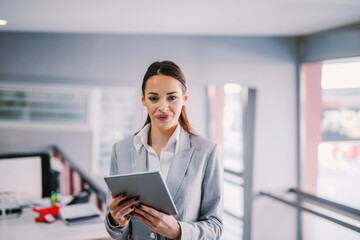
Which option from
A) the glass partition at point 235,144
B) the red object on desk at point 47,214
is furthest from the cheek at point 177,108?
the glass partition at point 235,144

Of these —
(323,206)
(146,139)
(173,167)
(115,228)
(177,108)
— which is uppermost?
(177,108)

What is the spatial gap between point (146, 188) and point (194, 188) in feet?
0.74

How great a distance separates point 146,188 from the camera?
3.86 feet

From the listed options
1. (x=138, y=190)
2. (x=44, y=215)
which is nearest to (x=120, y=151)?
(x=138, y=190)

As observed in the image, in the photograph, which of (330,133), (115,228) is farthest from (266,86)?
(115,228)

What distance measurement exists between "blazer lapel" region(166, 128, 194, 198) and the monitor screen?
1485mm

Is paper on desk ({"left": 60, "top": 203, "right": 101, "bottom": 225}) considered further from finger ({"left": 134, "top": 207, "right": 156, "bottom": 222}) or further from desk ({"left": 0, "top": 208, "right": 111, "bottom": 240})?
finger ({"left": 134, "top": 207, "right": 156, "bottom": 222})

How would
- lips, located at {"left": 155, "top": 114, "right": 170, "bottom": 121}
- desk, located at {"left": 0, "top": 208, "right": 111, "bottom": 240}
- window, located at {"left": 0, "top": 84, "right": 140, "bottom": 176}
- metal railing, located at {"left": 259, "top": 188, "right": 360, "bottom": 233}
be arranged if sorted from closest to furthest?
1. lips, located at {"left": 155, "top": 114, "right": 170, "bottom": 121}
2. desk, located at {"left": 0, "top": 208, "right": 111, "bottom": 240}
3. metal railing, located at {"left": 259, "top": 188, "right": 360, "bottom": 233}
4. window, located at {"left": 0, "top": 84, "right": 140, "bottom": 176}

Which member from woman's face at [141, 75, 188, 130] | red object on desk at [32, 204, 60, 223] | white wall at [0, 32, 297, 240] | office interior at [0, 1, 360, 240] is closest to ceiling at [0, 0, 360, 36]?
office interior at [0, 1, 360, 240]

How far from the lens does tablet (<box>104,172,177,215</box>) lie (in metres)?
1.13

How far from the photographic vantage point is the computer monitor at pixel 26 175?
2.32 meters

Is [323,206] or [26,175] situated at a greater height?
[26,175]

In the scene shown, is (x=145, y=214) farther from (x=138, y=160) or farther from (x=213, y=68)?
(x=213, y=68)

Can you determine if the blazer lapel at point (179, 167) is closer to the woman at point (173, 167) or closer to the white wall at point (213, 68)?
the woman at point (173, 167)
